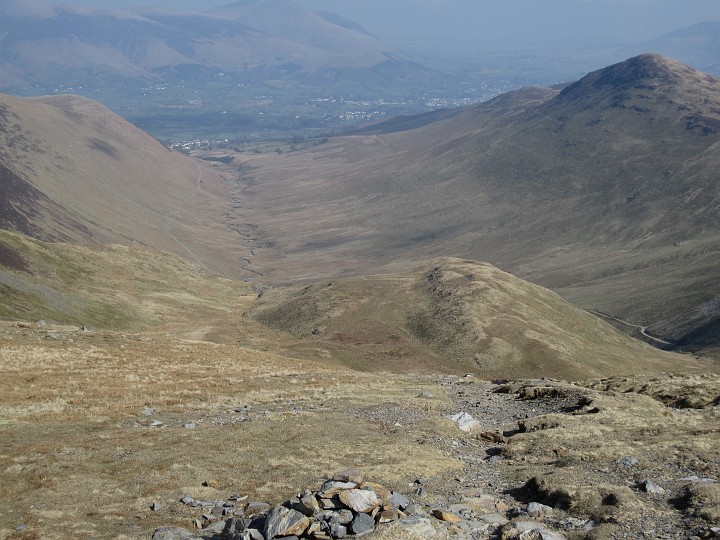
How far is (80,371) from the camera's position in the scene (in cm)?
5088

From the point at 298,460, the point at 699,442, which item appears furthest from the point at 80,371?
the point at 699,442

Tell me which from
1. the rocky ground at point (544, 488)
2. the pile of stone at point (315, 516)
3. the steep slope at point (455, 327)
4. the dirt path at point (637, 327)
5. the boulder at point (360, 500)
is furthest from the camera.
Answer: the dirt path at point (637, 327)

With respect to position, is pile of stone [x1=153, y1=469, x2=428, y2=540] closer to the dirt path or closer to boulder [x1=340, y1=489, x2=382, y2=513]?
boulder [x1=340, y1=489, x2=382, y2=513]

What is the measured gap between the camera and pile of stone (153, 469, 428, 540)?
21.9m

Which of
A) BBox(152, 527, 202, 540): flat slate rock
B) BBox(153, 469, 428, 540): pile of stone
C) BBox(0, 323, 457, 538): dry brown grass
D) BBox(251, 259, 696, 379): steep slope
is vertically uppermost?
BBox(153, 469, 428, 540): pile of stone

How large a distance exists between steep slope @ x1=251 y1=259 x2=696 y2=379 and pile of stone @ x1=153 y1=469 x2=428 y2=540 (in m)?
59.5

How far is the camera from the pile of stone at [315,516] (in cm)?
2192

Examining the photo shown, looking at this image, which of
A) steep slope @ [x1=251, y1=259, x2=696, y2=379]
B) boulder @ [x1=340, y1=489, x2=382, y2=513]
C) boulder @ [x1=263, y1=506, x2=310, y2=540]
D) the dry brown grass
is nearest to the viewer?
boulder @ [x1=263, y1=506, x2=310, y2=540]

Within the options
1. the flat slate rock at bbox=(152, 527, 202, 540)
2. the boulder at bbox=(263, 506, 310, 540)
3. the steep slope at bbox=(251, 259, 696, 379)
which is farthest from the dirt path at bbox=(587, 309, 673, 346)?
the flat slate rock at bbox=(152, 527, 202, 540)

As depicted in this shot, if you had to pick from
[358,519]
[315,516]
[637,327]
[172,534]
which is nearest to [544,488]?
[358,519]

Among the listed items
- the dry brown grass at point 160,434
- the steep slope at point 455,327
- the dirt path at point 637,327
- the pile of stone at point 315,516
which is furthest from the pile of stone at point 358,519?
the dirt path at point 637,327

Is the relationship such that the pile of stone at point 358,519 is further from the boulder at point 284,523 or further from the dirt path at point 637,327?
the dirt path at point 637,327

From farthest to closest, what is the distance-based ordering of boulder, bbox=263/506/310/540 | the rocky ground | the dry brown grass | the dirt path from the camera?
the dirt path → the dry brown grass → the rocky ground → boulder, bbox=263/506/310/540

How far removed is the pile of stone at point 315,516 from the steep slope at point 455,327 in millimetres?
59539
